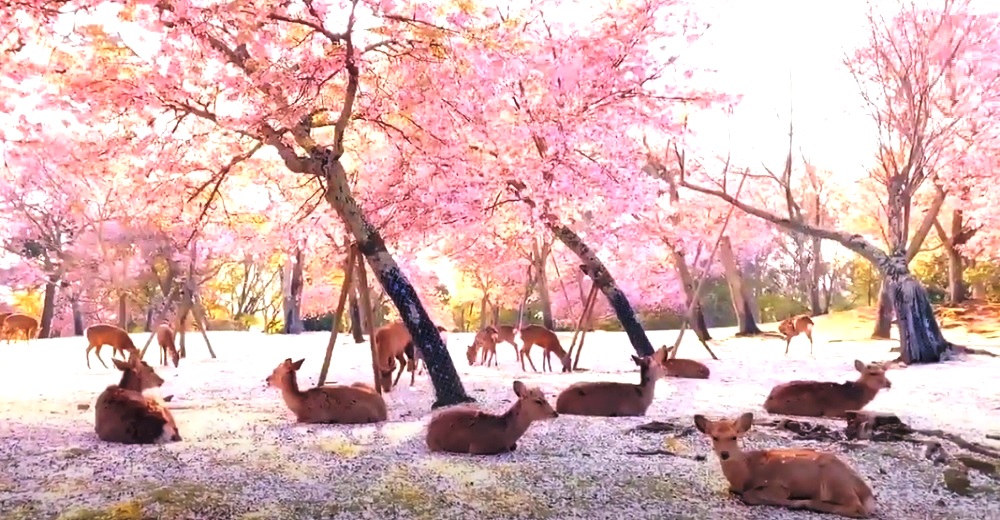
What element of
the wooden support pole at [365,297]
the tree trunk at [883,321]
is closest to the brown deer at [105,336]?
the wooden support pole at [365,297]

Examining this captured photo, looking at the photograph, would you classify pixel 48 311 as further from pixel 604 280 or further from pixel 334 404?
pixel 334 404

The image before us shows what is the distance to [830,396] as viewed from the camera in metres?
5.64

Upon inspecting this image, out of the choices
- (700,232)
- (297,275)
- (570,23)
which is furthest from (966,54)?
(297,275)

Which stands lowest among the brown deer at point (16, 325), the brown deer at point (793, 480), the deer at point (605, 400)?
the brown deer at point (793, 480)

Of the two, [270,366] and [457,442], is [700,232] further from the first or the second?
[457,442]

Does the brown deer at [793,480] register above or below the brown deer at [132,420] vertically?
below

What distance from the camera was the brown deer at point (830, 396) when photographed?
5609 millimetres

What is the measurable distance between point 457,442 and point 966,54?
11.0 meters

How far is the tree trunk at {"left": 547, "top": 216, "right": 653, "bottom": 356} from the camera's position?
9898 millimetres

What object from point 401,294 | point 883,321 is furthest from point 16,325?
point 883,321

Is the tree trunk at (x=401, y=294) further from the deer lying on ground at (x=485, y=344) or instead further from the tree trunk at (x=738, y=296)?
the tree trunk at (x=738, y=296)

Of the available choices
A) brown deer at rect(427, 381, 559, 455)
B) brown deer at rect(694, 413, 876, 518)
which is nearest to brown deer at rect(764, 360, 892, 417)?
brown deer at rect(427, 381, 559, 455)

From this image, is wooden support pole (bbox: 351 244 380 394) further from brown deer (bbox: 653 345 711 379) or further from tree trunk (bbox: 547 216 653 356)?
tree trunk (bbox: 547 216 653 356)

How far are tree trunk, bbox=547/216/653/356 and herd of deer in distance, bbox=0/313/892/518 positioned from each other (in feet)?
5.48
